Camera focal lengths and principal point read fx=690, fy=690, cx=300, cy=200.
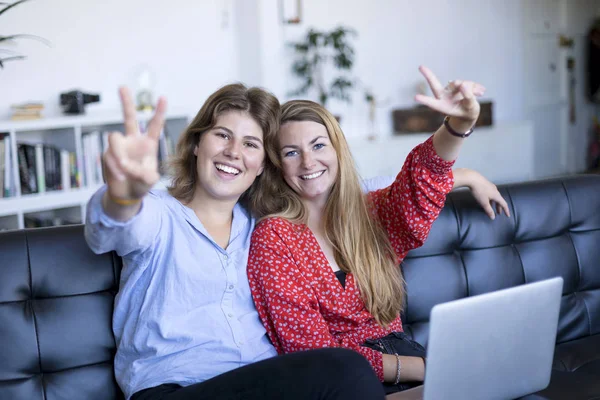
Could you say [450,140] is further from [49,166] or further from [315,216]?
[49,166]

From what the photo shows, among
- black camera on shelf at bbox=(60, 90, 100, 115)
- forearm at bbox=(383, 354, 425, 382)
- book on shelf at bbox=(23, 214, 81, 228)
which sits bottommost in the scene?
forearm at bbox=(383, 354, 425, 382)

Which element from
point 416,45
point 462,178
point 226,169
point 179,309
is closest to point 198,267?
point 179,309

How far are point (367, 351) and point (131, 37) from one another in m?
3.57

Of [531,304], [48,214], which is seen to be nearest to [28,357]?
[531,304]

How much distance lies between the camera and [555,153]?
783 cm

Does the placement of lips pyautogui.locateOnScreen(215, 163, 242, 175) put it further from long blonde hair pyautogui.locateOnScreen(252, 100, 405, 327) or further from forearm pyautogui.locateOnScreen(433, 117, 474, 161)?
forearm pyautogui.locateOnScreen(433, 117, 474, 161)

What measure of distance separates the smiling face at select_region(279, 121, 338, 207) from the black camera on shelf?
2.63 m

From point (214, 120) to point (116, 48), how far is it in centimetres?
305

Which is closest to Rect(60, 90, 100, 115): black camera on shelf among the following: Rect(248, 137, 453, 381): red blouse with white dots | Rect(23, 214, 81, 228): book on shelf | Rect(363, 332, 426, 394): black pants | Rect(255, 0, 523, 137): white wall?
Rect(23, 214, 81, 228): book on shelf

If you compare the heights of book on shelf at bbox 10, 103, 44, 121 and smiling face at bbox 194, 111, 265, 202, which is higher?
book on shelf at bbox 10, 103, 44, 121

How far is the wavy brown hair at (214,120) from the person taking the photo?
190 centimetres

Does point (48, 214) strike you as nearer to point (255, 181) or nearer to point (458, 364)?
point (255, 181)

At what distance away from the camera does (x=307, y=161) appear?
6.24ft

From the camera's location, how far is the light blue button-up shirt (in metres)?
1.65
